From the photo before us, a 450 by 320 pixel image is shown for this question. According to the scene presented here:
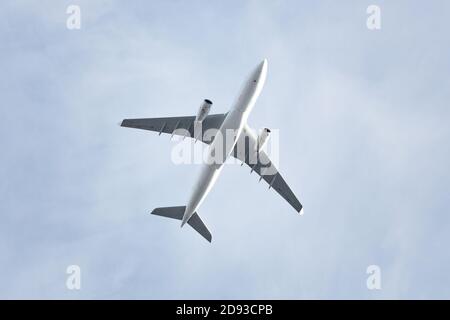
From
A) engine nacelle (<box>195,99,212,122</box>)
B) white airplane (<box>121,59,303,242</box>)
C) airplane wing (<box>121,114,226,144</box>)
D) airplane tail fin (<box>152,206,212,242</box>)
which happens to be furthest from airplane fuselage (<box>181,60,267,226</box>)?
airplane wing (<box>121,114,226,144</box>)

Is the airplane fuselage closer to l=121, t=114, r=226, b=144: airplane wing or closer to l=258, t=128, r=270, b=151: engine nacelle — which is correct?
l=258, t=128, r=270, b=151: engine nacelle

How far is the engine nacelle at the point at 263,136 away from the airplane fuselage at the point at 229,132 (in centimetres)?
488

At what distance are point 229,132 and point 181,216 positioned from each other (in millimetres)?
13439

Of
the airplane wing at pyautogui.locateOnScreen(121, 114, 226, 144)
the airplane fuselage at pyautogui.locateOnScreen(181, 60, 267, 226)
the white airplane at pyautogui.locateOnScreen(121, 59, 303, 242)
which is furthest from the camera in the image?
the airplane wing at pyautogui.locateOnScreen(121, 114, 226, 144)

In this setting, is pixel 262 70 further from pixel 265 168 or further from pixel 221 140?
pixel 265 168

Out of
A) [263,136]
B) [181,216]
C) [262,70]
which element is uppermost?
[262,70]

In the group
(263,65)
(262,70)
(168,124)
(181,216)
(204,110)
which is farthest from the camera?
(168,124)

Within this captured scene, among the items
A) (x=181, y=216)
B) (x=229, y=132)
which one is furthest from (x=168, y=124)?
(x=181, y=216)

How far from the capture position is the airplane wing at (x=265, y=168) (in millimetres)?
72438

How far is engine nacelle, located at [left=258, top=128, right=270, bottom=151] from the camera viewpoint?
2697 inches

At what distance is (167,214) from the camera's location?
71.1 meters

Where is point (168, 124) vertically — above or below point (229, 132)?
above

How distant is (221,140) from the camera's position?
63938mm

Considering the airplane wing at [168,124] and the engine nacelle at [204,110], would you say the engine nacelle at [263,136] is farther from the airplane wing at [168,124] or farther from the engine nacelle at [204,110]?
the engine nacelle at [204,110]
